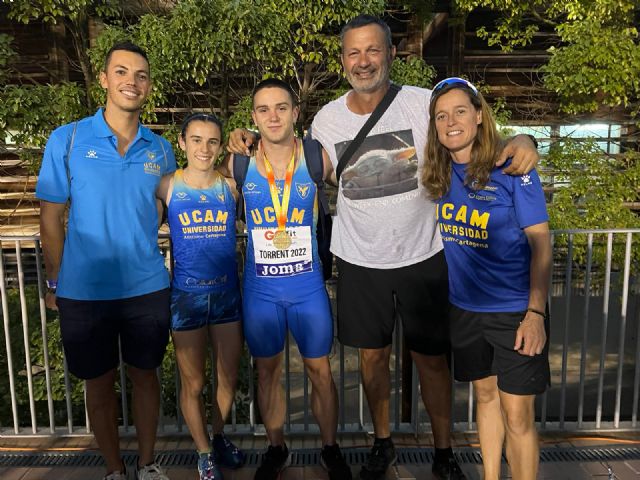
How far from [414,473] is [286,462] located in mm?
737

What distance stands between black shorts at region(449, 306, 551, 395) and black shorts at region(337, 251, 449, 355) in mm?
220

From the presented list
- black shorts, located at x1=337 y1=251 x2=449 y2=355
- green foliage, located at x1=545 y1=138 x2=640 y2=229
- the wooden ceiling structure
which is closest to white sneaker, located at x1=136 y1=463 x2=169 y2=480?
black shorts, located at x1=337 y1=251 x2=449 y2=355

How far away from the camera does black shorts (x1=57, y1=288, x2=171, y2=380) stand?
2658 mm

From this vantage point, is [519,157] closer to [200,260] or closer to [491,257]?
[491,257]

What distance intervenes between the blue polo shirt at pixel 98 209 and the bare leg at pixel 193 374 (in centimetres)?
35

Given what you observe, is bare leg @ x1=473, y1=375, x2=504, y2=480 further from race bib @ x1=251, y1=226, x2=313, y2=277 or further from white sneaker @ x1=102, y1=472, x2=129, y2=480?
white sneaker @ x1=102, y1=472, x2=129, y2=480

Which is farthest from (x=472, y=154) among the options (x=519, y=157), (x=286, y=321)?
(x=286, y=321)

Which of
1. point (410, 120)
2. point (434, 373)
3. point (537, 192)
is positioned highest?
point (410, 120)

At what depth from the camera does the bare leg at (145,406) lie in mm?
2854

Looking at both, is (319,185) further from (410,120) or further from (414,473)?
(414,473)

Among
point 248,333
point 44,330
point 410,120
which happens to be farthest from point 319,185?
point 44,330

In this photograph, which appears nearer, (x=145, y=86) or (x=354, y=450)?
(x=145, y=86)

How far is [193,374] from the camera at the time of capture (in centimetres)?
285

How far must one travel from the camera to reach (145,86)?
2762 mm
